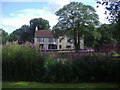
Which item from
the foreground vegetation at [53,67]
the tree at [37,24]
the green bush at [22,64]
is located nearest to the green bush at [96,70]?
the foreground vegetation at [53,67]

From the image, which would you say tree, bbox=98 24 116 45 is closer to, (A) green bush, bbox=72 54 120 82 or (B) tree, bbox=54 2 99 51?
(A) green bush, bbox=72 54 120 82

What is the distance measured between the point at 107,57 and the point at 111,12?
180 cm

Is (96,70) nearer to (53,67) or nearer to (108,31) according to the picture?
(53,67)

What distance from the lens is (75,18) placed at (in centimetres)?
4059

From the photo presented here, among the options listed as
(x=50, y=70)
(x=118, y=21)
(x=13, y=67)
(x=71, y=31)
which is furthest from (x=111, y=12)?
(x=71, y=31)

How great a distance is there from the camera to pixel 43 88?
5.61 m

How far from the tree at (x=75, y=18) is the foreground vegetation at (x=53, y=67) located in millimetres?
33136

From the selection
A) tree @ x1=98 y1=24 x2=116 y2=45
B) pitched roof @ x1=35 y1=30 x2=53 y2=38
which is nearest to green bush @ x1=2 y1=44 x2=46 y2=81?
tree @ x1=98 y1=24 x2=116 y2=45

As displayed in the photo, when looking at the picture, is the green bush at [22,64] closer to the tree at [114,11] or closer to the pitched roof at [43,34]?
the tree at [114,11]

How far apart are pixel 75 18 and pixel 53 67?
115 ft

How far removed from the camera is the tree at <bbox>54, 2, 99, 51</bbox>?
1571 inches

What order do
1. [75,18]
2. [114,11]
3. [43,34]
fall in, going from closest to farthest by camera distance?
[114,11], [75,18], [43,34]

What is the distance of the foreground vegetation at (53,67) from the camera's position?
6609 millimetres

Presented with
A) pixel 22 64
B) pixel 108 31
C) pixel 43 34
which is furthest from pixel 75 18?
pixel 22 64
